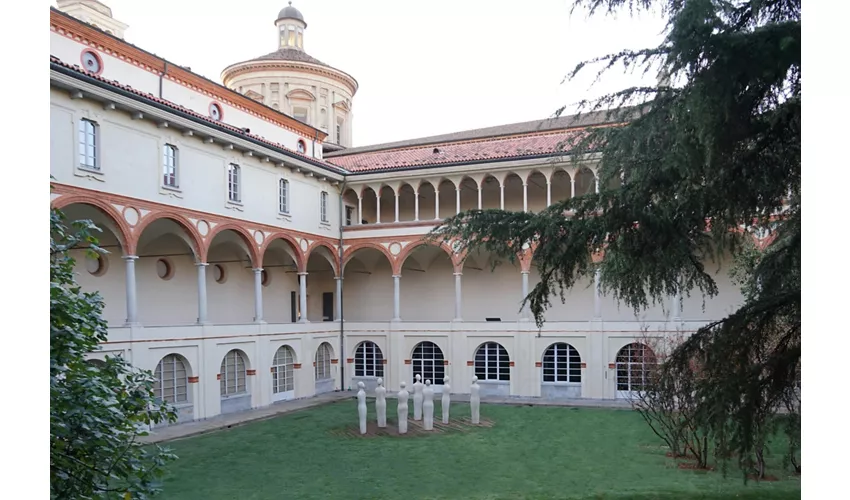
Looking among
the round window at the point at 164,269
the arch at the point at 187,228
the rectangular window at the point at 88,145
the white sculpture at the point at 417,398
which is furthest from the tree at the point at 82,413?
the round window at the point at 164,269

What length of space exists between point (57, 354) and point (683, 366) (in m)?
6.32

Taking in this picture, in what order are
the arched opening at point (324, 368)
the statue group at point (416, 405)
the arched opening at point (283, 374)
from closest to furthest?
1. the statue group at point (416, 405)
2. the arched opening at point (283, 374)
3. the arched opening at point (324, 368)

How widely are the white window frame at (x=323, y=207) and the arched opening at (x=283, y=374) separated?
5.53 meters

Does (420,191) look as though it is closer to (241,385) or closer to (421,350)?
(421,350)

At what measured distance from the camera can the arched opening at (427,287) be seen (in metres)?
29.4

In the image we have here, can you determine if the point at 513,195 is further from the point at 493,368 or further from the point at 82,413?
the point at 82,413

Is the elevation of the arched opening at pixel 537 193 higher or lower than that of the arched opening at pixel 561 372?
higher

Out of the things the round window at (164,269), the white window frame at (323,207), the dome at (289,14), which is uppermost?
the dome at (289,14)

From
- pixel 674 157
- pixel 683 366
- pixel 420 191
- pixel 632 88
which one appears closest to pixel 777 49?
pixel 674 157

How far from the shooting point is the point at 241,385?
22.8 meters

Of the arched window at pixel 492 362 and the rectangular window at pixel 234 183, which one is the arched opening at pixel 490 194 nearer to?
the arched window at pixel 492 362

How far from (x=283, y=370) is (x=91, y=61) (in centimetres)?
1247

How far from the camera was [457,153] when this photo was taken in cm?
2786

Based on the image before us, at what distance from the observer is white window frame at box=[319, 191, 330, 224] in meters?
26.9
